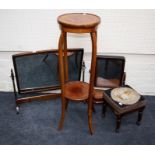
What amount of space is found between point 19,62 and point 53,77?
0.40m

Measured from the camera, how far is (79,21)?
187cm

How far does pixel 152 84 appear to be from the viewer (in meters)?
2.86

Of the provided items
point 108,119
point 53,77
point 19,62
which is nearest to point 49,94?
point 53,77

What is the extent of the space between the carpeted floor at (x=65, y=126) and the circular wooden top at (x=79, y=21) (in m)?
1.06

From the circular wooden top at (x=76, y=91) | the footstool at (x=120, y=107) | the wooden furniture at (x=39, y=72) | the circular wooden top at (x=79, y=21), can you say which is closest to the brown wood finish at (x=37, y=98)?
the wooden furniture at (x=39, y=72)

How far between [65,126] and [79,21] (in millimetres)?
1076

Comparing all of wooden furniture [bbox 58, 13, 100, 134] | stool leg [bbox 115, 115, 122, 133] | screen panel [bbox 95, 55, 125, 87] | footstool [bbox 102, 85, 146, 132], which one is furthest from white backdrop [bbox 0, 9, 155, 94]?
stool leg [bbox 115, 115, 122, 133]

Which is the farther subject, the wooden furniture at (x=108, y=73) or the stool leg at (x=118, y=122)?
the wooden furniture at (x=108, y=73)

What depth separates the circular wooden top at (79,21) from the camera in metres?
1.80

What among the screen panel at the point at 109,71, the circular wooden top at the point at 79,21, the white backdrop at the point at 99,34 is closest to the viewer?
the circular wooden top at the point at 79,21

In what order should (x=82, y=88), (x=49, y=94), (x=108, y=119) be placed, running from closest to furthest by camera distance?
(x=82, y=88)
(x=108, y=119)
(x=49, y=94)

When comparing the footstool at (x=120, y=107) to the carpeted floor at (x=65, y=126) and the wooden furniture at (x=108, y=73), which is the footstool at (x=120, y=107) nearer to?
the carpeted floor at (x=65, y=126)

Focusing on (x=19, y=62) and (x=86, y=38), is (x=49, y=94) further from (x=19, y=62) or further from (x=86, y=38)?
(x=86, y=38)

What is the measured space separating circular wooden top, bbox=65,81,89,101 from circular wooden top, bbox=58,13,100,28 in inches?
27.3
